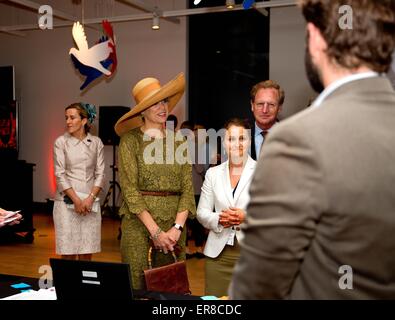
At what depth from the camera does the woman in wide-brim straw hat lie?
124 inches

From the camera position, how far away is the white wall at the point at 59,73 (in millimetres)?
9484

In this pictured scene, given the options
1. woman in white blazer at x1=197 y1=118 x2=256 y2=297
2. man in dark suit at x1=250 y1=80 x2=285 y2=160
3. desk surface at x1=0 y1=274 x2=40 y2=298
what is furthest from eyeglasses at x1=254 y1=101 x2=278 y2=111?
desk surface at x1=0 y1=274 x2=40 y2=298

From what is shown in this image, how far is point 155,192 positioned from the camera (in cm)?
323

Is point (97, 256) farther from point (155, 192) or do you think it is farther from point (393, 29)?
point (393, 29)

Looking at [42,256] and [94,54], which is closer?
[42,256]

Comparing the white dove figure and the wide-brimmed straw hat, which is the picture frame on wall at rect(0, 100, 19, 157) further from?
the wide-brimmed straw hat

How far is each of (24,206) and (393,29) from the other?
681 centimetres

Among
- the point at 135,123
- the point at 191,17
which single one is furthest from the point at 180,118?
the point at 135,123

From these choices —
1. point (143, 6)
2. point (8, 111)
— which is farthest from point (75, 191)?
point (8, 111)

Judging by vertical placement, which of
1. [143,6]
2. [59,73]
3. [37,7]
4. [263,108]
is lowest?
[263,108]

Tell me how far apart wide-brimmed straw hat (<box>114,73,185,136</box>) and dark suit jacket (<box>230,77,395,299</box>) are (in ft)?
7.77

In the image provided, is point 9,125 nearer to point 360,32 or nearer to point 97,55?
point 97,55

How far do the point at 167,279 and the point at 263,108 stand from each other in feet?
4.56

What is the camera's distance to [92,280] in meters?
1.68
